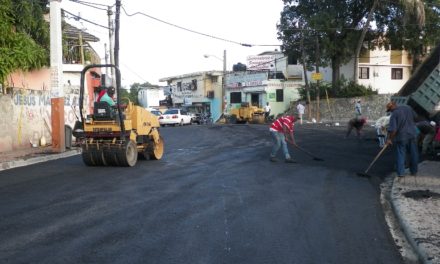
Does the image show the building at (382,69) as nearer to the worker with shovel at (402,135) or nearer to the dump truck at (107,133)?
the dump truck at (107,133)

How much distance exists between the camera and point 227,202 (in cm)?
858

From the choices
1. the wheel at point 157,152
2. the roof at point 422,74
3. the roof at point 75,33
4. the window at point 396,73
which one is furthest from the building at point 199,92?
the wheel at point 157,152

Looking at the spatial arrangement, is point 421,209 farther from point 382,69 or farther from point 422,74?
Answer: point 382,69

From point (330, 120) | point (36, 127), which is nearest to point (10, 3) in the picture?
point (36, 127)

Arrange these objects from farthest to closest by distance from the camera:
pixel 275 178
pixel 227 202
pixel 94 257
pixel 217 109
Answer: pixel 217 109 → pixel 275 178 → pixel 227 202 → pixel 94 257

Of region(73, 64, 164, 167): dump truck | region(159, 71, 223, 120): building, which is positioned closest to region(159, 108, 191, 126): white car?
region(159, 71, 223, 120): building

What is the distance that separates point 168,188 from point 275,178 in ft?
8.56

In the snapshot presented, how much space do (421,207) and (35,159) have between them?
11.4 m

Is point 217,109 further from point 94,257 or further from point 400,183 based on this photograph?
point 94,257

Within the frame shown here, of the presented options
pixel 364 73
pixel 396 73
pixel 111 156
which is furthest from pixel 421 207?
pixel 396 73

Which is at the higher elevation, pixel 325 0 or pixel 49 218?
pixel 325 0

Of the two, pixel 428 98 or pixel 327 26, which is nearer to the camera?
pixel 428 98

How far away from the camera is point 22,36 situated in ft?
65.0

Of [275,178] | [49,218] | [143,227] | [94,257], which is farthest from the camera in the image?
[275,178]
